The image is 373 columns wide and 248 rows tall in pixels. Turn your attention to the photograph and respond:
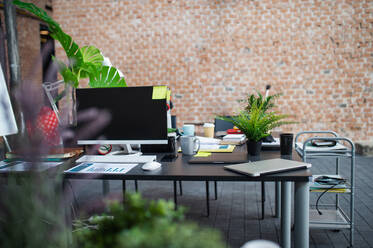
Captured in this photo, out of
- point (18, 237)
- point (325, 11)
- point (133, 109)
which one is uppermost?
point (325, 11)

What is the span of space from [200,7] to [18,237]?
18.0 ft

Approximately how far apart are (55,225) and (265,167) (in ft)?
4.07

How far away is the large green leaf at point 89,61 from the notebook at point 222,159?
111 centimetres

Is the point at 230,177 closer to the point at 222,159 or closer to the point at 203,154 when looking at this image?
the point at 222,159

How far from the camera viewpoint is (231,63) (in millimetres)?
5453

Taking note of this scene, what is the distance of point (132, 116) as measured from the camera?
6.63 ft

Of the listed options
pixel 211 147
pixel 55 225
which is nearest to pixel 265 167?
pixel 211 147

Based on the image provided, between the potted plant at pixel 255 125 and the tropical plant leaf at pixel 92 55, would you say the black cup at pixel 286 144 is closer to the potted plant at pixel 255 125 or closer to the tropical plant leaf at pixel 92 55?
the potted plant at pixel 255 125

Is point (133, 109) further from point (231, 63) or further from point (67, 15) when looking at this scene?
point (67, 15)

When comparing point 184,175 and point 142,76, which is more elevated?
point 142,76

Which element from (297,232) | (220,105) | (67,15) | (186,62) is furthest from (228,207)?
(67,15)

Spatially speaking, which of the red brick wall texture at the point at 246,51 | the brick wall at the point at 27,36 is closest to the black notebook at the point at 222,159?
the red brick wall texture at the point at 246,51

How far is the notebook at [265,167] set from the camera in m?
A: 1.48

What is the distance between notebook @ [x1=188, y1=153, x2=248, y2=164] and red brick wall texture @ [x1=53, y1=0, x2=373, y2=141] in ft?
11.6
